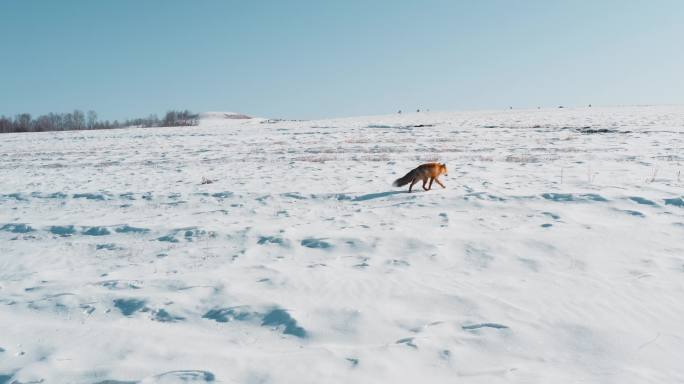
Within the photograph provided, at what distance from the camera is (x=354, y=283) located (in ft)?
18.7

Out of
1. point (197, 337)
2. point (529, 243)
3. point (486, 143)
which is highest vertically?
point (486, 143)

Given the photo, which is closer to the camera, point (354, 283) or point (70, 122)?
point (354, 283)

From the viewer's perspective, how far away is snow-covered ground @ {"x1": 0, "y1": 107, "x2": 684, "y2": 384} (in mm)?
3986

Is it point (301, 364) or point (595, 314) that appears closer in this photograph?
point (301, 364)

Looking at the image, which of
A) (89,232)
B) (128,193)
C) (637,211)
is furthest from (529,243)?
(128,193)

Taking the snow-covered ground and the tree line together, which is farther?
the tree line

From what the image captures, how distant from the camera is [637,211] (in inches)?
319

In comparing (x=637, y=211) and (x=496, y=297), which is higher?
(x=637, y=211)

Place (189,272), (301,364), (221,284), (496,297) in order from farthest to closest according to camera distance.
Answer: (189,272) < (221,284) < (496,297) < (301,364)

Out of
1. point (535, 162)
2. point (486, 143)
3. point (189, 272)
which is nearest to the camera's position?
point (189, 272)

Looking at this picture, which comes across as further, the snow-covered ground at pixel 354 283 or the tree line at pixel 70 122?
the tree line at pixel 70 122

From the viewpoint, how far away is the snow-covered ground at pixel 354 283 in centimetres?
399

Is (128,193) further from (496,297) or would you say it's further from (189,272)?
(496,297)

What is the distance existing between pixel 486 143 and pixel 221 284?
19.6 metres
